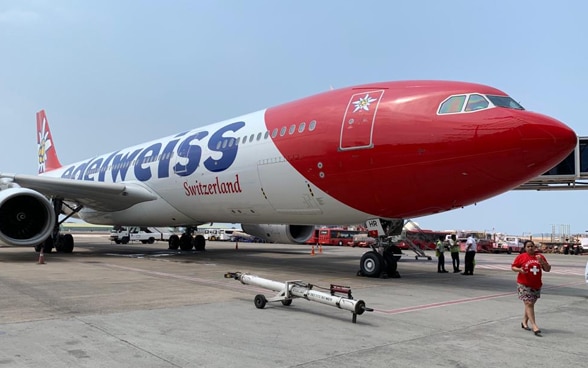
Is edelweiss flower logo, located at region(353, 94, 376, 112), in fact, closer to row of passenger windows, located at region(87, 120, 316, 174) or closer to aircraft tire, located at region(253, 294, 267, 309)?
row of passenger windows, located at region(87, 120, 316, 174)

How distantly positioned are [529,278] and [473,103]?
3987mm

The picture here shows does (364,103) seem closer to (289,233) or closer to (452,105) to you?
(452,105)

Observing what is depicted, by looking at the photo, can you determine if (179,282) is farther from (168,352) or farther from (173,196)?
(173,196)

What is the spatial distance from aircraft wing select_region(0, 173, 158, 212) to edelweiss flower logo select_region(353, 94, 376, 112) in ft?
29.8

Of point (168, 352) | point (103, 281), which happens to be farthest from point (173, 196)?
point (168, 352)

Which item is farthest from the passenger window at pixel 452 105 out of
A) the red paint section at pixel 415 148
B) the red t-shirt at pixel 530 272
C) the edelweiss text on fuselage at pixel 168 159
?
the edelweiss text on fuselage at pixel 168 159

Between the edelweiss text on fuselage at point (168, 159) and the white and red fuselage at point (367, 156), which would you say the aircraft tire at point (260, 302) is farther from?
the edelweiss text on fuselage at point (168, 159)

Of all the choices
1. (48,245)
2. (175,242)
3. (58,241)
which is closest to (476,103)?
(48,245)

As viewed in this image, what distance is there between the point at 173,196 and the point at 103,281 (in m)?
6.21

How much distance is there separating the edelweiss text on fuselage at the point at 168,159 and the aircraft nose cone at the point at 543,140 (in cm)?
730

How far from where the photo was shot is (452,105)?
9.01 meters

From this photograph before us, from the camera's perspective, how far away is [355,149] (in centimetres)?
986

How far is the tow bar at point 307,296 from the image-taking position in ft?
19.7

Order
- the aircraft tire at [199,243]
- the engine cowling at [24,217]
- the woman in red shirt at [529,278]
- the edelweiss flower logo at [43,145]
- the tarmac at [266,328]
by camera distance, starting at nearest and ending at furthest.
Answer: the tarmac at [266,328]
the woman in red shirt at [529,278]
the engine cowling at [24,217]
the aircraft tire at [199,243]
the edelweiss flower logo at [43,145]
